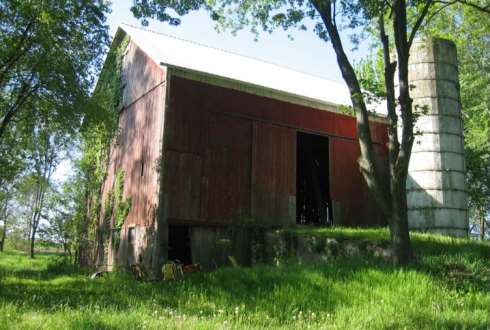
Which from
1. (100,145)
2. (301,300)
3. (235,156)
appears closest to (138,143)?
(235,156)

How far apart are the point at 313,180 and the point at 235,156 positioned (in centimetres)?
450

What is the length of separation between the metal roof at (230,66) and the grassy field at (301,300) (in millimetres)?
7120

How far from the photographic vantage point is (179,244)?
15.4 m

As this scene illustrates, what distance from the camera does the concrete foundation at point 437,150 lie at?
14.6 metres

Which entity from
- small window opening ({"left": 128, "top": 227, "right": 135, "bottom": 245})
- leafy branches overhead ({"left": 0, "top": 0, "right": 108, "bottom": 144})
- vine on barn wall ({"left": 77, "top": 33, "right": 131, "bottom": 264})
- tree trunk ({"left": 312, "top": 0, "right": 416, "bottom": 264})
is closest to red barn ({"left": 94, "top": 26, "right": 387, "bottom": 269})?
small window opening ({"left": 128, "top": 227, "right": 135, "bottom": 245})

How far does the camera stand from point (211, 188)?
13969mm

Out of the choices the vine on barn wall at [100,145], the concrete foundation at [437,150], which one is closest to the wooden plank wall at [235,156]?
the concrete foundation at [437,150]

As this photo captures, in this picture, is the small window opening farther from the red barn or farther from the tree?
the tree

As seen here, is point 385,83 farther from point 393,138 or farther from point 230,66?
point 230,66

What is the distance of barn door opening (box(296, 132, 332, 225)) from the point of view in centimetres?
1731

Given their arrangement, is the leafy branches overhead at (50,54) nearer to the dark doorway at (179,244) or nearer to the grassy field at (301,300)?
the dark doorway at (179,244)

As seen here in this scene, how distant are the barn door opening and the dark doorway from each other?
4445mm

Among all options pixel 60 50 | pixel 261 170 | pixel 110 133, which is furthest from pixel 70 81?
pixel 261 170

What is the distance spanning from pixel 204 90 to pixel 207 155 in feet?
6.02
